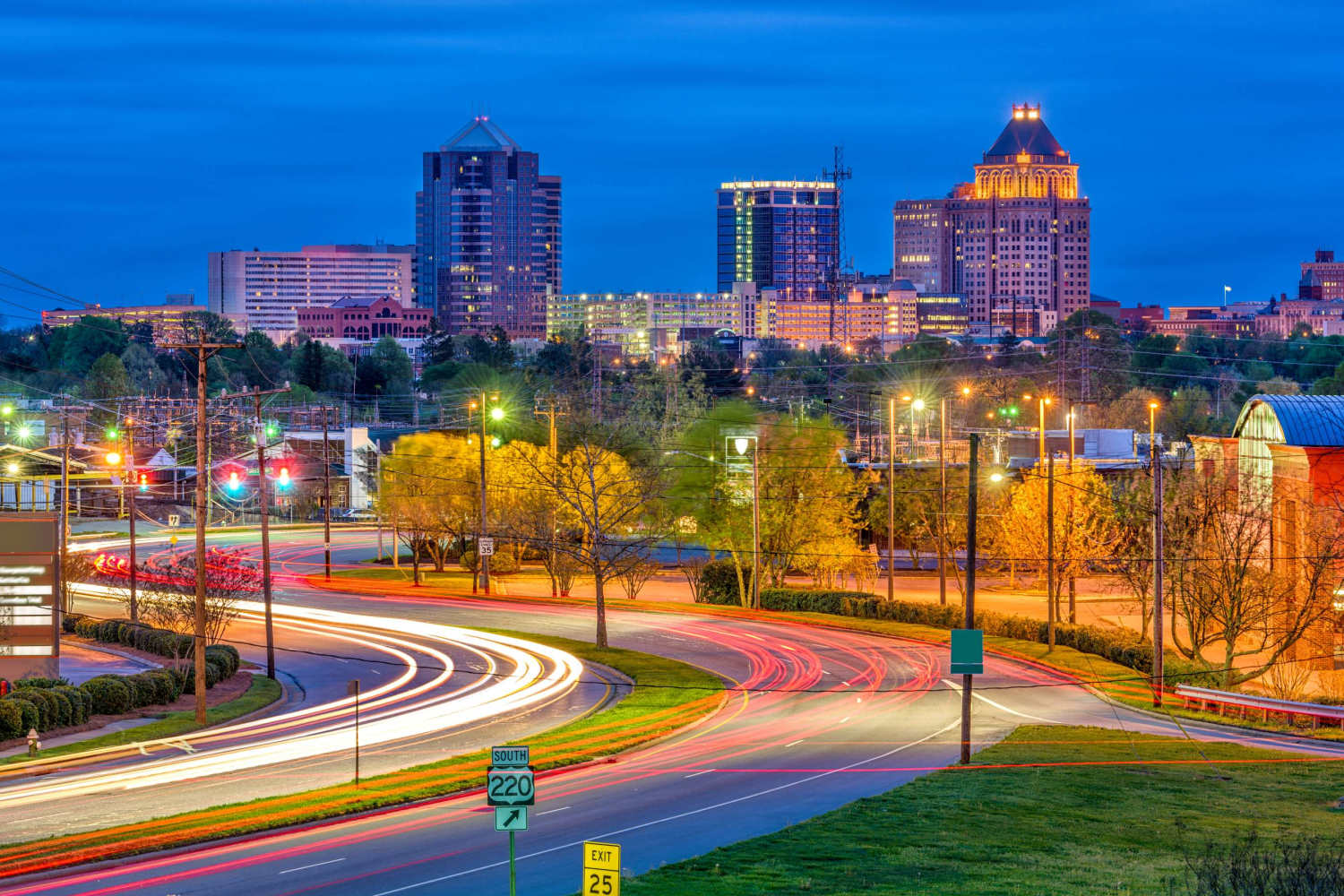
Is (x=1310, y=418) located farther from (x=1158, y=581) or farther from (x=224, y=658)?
(x=224, y=658)

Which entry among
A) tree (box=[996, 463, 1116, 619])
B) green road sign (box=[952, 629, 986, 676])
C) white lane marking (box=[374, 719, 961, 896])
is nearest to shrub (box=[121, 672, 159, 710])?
white lane marking (box=[374, 719, 961, 896])

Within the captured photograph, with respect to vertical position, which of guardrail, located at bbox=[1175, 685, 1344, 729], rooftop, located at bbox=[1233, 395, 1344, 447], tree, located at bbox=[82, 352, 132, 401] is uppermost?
tree, located at bbox=[82, 352, 132, 401]

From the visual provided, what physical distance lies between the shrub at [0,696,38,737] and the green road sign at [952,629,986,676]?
22.5 meters

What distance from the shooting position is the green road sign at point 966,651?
31.8 m

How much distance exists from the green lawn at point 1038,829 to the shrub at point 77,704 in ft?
71.6

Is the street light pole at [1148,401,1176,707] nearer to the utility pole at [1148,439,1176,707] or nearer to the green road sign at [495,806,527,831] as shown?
the utility pole at [1148,439,1176,707]

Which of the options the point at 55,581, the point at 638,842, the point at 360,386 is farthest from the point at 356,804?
the point at 360,386

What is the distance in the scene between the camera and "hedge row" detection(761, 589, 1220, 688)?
45.6 metres

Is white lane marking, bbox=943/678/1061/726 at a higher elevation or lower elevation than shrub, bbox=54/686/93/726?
lower

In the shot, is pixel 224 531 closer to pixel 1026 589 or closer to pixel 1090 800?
pixel 1026 589

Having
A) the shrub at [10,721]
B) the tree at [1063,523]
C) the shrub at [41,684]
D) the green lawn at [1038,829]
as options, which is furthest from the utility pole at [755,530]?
the shrub at [10,721]

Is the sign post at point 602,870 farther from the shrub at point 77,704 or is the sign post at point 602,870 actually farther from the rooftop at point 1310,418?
the rooftop at point 1310,418

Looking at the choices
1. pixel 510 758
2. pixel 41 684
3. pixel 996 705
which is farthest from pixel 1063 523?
pixel 510 758

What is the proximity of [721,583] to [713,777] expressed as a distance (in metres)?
35.7
